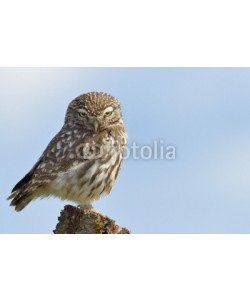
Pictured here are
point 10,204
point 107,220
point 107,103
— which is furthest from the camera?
point 107,103

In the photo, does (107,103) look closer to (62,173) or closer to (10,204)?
(62,173)

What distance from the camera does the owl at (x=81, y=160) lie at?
6270 millimetres

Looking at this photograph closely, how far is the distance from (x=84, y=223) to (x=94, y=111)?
214 centimetres

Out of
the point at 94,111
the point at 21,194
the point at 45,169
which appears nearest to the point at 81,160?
the point at 45,169

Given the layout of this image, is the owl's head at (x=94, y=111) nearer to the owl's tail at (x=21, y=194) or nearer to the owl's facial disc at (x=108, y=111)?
the owl's facial disc at (x=108, y=111)

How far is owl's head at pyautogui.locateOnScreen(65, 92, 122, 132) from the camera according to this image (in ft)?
21.7

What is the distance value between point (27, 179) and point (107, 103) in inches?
51.6

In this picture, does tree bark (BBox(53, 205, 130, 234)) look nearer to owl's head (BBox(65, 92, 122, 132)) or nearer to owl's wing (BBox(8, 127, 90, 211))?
owl's wing (BBox(8, 127, 90, 211))

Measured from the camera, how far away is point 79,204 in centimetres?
652

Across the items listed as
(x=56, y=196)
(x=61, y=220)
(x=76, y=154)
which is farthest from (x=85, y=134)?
(x=61, y=220)

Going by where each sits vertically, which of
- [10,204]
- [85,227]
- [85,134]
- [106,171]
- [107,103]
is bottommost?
[85,227]

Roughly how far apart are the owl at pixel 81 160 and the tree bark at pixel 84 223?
1241 mm

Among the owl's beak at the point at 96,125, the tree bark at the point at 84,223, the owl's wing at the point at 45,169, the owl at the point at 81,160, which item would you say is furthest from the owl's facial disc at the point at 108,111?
the tree bark at the point at 84,223

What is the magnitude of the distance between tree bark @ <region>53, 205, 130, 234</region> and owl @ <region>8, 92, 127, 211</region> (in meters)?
1.24
